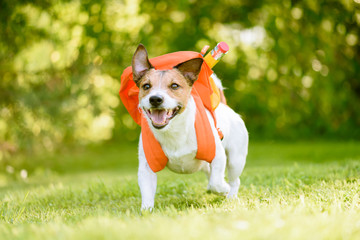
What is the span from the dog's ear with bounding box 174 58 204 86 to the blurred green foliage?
618 cm

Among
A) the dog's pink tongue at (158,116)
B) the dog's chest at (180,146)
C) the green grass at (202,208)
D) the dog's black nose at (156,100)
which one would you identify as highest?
the dog's black nose at (156,100)

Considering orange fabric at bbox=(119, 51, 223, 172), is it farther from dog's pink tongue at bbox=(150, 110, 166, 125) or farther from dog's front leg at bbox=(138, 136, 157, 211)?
dog's pink tongue at bbox=(150, 110, 166, 125)

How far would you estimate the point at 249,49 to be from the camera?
42.3 ft

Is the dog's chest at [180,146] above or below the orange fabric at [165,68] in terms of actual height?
below

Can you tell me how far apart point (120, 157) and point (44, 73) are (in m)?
4.08

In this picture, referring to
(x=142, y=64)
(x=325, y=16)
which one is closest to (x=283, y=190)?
(x=142, y=64)

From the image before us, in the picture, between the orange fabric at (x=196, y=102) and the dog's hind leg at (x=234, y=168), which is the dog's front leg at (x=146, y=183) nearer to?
the orange fabric at (x=196, y=102)

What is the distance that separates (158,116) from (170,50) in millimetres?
10043

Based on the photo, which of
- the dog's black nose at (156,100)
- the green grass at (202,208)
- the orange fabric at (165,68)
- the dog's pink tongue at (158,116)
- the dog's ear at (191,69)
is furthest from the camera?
the orange fabric at (165,68)

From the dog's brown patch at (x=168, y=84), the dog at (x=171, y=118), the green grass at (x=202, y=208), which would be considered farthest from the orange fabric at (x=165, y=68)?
the green grass at (x=202, y=208)

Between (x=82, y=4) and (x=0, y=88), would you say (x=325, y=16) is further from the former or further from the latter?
(x=0, y=88)

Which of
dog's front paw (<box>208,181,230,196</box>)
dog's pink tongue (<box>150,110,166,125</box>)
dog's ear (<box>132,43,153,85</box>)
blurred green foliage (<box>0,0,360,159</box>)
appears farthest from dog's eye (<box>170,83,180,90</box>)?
blurred green foliage (<box>0,0,360,159</box>)

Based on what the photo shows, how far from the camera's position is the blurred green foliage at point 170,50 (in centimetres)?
963

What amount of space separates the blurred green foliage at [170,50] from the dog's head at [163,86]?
608 cm
